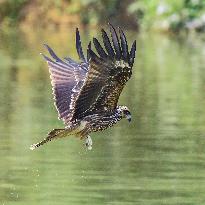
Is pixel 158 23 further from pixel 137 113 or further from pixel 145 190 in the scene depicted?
pixel 145 190

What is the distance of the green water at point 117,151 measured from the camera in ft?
37.0

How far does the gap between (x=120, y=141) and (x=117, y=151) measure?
810 millimetres

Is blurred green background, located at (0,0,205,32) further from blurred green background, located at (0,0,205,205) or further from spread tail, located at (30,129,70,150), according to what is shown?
spread tail, located at (30,129,70,150)

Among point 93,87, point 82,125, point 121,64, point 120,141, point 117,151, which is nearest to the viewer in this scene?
point 121,64

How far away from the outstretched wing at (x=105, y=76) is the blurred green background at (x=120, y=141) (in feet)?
2.54

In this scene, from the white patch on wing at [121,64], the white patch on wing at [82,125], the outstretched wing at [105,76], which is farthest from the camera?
the white patch on wing at [82,125]

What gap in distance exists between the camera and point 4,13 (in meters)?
42.9

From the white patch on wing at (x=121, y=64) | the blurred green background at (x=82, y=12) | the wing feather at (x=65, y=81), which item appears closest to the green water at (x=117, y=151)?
the wing feather at (x=65, y=81)

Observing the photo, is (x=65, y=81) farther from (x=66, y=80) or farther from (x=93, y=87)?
(x=93, y=87)

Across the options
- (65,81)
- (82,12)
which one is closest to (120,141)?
(65,81)

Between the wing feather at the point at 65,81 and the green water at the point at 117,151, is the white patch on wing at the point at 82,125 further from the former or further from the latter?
the green water at the point at 117,151

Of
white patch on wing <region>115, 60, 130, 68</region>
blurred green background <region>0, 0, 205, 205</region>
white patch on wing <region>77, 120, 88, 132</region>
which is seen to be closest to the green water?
blurred green background <region>0, 0, 205, 205</region>

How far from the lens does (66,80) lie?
1145cm

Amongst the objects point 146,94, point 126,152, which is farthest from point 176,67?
point 126,152
